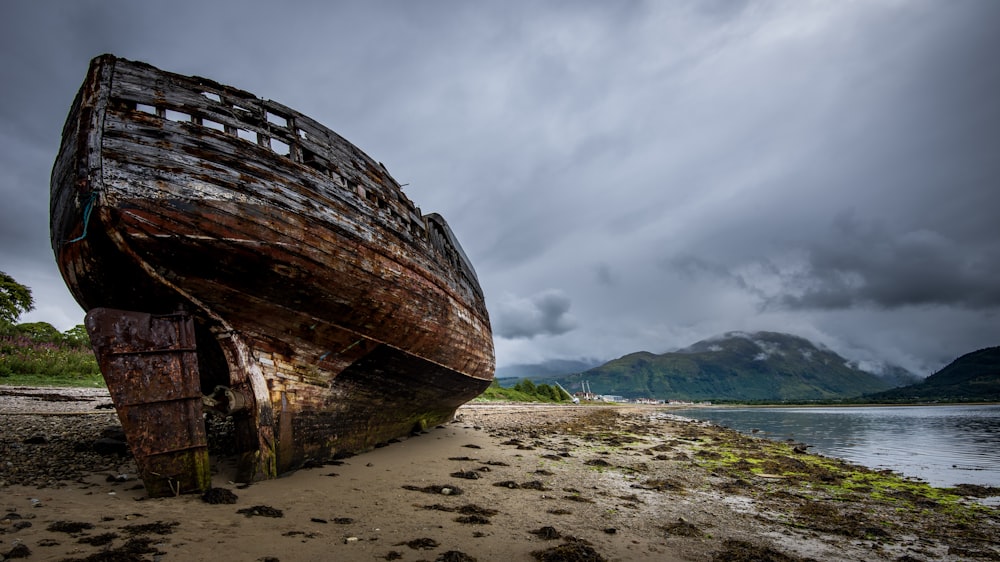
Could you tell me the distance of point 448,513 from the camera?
424 cm

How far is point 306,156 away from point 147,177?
1.97 meters

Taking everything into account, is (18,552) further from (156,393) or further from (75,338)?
(75,338)

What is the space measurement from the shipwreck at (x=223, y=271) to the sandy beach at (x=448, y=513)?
2.28 ft

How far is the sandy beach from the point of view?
3.17 meters

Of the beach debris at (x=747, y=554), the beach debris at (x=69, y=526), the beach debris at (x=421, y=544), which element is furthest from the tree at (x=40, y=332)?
the beach debris at (x=747, y=554)

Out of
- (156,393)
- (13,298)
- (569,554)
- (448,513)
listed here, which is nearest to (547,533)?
(569,554)

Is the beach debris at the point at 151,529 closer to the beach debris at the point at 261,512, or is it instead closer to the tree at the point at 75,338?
the beach debris at the point at 261,512

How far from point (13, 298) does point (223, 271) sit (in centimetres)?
2997

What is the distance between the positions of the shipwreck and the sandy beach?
0.69 metres

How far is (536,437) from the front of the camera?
1152cm

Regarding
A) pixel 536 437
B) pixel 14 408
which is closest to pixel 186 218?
pixel 14 408

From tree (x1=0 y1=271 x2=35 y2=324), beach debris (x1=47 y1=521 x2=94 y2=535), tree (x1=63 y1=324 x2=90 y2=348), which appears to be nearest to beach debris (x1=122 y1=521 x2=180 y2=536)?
beach debris (x1=47 y1=521 x2=94 y2=535)

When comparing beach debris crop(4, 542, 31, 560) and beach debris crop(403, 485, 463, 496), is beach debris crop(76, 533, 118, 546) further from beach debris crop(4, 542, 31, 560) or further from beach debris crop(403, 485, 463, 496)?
beach debris crop(403, 485, 463, 496)

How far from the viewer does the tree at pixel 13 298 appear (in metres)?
23.0
